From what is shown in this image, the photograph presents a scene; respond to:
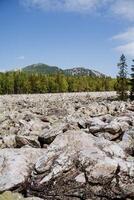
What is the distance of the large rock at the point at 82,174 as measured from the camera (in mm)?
16406

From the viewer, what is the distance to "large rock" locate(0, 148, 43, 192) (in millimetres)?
17000

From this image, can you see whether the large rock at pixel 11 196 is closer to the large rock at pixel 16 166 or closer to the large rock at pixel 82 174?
the large rock at pixel 16 166

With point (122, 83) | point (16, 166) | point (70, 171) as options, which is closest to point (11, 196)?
point (16, 166)

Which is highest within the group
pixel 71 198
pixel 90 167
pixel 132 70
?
pixel 132 70

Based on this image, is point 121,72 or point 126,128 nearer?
point 126,128

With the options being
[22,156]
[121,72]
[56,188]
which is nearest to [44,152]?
[22,156]

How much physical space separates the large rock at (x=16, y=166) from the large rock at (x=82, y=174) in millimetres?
504

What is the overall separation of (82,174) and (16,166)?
124 inches

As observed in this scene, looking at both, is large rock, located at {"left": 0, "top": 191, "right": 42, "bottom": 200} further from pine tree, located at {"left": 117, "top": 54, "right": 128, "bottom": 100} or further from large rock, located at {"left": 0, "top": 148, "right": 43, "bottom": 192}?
pine tree, located at {"left": 117, "top": 54, "right": 128, "bottom": 100}

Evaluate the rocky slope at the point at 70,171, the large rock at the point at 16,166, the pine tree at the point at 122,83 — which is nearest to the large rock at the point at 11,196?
the rocky slope at the point at 70,171

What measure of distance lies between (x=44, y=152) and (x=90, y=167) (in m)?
3.06

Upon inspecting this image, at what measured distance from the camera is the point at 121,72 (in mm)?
108875

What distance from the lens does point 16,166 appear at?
17.9 metres

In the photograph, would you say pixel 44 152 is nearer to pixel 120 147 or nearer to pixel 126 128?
pixel 120 147
